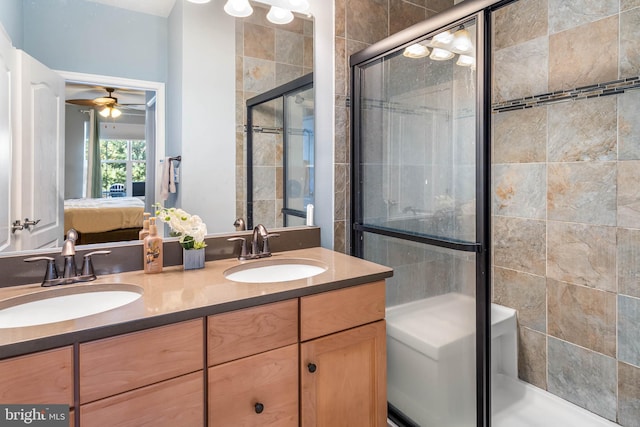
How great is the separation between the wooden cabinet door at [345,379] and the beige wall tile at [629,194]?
132 centimetres

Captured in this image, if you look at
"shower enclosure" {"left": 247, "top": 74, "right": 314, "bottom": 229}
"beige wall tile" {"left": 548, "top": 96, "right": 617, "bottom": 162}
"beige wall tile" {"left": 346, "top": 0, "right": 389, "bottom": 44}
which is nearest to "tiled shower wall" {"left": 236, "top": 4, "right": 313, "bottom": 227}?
"shower enclosure" {"left": 247, "top": 74, "right": 314, "bottom": 229}

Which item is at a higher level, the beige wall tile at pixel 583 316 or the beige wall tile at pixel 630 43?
the beige wall tile at pixel 630 43

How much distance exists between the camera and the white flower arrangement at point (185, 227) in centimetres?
153

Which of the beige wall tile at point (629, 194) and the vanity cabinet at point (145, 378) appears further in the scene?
the beige wall tile at point (629, 194)

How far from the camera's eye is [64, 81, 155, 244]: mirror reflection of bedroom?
1450 mm

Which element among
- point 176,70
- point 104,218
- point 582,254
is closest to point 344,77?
point 176,70

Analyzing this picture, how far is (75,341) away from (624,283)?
2.26m

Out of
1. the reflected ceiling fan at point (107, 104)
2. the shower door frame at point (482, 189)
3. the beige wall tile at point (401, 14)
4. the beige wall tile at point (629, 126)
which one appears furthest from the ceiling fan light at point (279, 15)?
the beige wall tile at point (629, 126)

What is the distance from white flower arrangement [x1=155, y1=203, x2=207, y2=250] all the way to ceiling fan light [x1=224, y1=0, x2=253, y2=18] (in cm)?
100

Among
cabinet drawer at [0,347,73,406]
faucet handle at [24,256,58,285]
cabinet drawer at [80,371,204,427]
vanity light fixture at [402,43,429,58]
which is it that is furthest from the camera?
vanity light fixture at [402,43,429,58]

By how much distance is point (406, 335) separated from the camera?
1765mm

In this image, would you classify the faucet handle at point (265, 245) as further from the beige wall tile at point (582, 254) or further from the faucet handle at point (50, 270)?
the beige wall tile at point (582, 254)

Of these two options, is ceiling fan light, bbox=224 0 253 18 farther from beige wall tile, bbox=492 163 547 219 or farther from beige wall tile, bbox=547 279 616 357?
beige wall tile, bbox=547 279 616 357

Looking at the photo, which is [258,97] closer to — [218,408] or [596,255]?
[218,408]
